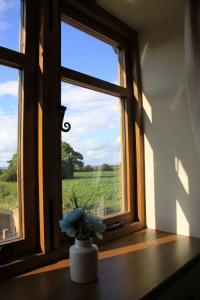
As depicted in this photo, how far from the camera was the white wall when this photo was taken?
1.80 metres

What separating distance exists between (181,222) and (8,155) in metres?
1.15

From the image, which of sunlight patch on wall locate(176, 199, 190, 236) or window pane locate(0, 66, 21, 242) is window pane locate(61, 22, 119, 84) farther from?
sunlight patch on wall locate(176, 199, 190, 236)

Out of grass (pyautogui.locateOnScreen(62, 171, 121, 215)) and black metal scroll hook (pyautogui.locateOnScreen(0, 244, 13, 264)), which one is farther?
grass (pyautogui.locateOnScreen(62, 171, 121, 215))

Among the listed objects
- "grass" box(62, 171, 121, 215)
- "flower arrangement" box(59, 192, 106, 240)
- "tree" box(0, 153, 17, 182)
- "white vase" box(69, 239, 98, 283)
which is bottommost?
"white vase" box(69, 239, 98, 283)

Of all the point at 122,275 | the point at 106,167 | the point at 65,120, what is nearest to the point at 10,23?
the point at 65,120

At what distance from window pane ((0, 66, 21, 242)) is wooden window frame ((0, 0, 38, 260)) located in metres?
0.02

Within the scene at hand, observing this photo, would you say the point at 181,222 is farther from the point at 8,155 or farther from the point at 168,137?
the point at 8,155

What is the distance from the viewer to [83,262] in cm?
116

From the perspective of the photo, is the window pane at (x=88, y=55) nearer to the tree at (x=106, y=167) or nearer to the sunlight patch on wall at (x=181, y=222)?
the tree at (x=106, y=167)

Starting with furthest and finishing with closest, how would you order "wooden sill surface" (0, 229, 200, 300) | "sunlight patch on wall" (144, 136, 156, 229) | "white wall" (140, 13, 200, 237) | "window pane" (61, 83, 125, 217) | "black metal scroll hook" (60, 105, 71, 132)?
"sunlight patch on wall" (144, 136, 156, 229) → "white wall" (140, 13, 200, 237) → "window pane" (61, 83, 125, 217) → "black metal scroll hook" (60, 105, 71, 132) → "wooden sill surface" (0, 229, 200, 300)

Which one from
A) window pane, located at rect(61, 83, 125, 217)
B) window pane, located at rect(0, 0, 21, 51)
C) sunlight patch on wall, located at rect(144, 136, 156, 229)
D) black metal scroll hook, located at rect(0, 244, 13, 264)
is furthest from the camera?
sunlight patch on wall, located at rect(144, 136, 156, 229)

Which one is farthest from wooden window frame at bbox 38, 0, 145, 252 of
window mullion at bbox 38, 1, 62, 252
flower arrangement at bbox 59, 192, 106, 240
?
flower arrangement at bbox 59, 192, 106, 240

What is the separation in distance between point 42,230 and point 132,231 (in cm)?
74

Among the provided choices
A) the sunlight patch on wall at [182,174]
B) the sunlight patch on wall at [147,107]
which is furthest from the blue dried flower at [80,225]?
the sunlight patch on wall at [147,107]
